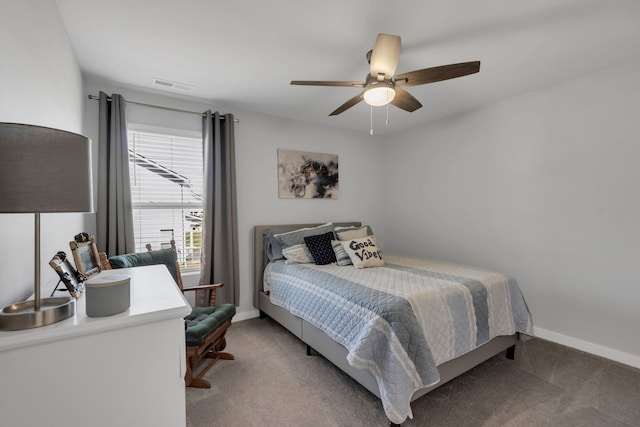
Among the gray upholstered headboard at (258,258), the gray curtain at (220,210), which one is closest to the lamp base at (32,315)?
the gray curtain at (220,210)

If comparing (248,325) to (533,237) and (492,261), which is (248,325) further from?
(533,237)

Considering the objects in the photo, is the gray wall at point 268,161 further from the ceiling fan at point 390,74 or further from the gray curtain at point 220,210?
the ceiling fan at point 390,74

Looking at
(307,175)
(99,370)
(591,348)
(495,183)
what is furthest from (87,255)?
(591,348)

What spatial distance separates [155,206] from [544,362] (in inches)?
153

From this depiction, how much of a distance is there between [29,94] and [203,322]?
1.64 m

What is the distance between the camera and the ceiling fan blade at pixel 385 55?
165 cm

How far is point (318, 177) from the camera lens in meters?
3.94

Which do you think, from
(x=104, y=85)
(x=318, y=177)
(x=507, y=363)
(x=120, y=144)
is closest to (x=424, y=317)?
(x=507, y=363)

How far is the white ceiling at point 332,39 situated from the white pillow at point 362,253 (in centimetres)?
157

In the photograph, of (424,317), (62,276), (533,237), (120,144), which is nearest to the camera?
(62,276)

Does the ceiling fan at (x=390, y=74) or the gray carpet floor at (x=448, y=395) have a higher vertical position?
the ceiling fan at (x=390, y=74)

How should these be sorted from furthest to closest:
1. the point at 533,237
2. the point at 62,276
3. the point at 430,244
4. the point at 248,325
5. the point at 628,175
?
the point at 430,244 → the point at 248,325 → the point at 533,237 → the point at 628,175 → the point at 62,276

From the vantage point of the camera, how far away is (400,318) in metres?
1.68

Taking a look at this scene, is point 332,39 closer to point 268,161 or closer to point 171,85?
point 171,85
